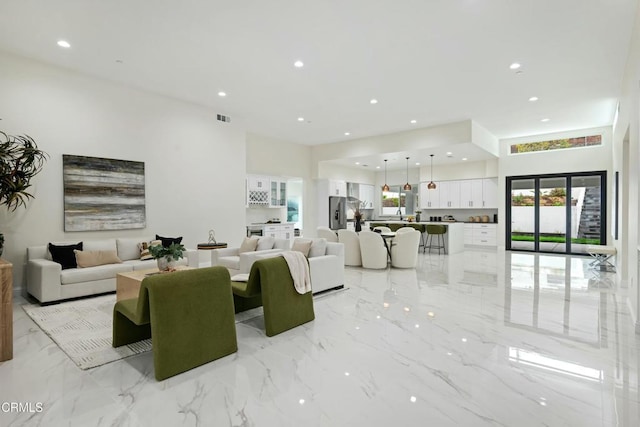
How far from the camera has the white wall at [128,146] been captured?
5078mm

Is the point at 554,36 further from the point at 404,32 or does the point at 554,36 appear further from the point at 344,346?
the point at 344,346

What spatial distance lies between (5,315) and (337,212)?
9.32 m

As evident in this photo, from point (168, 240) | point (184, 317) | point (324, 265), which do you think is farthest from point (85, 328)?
point (324, 265)

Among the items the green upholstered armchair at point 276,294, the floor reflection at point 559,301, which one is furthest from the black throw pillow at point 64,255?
the floor reflection at point 559,301

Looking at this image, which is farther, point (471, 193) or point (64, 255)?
point (471, 193)

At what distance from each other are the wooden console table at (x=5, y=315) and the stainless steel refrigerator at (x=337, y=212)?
29.3 feet

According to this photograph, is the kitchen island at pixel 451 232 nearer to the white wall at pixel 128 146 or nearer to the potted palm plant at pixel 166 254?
the white wall at pixel 128 146

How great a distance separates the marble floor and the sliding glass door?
5.99m

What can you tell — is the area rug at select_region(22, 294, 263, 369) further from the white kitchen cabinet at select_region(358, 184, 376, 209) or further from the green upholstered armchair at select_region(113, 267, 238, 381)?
the white kitchen cabinet at select_region(358, 184, 376, 209)

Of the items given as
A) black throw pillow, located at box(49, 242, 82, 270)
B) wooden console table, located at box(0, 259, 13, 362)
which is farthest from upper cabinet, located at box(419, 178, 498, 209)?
wooden console table, located at box(0, 259, 13, 362)

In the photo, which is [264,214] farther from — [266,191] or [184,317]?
[184,317]

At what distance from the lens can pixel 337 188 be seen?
1164 centimetres

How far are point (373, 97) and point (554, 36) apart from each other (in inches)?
119

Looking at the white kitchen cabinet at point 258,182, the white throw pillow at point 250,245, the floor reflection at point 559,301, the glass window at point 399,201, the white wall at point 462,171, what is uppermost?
the white wall at point 462,171
